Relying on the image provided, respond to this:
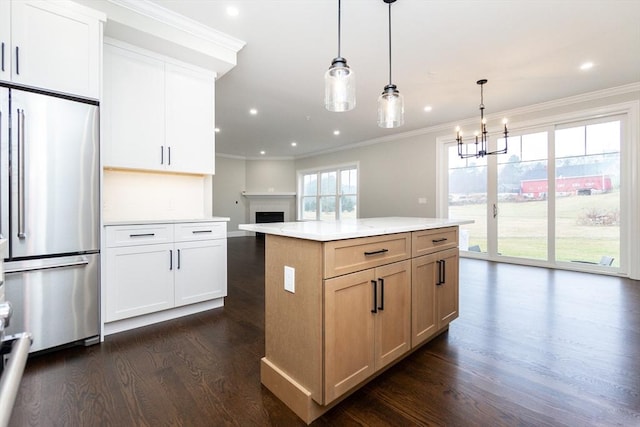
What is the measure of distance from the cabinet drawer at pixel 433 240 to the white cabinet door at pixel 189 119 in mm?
2337

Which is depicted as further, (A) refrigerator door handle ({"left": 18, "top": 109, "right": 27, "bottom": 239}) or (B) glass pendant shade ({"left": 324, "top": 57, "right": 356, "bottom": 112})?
(A) refrigerator door handle ({"left": 18, "top": 109, "right": 27, "bottom": 239})

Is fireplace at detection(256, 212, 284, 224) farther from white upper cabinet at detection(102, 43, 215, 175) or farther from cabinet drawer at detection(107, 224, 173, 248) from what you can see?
cabinet drawer at detection(107, 224, 173, 248)

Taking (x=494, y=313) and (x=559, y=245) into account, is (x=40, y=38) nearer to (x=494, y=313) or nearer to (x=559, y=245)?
(x=494, y=313)

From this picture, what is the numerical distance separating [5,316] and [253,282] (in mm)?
3424

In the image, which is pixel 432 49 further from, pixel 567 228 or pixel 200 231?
pixel 567 228

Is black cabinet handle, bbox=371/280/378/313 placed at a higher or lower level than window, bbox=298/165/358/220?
lower

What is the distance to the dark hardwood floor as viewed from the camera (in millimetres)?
1456

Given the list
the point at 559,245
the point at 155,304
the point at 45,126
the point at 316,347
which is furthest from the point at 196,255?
the point at 559,245

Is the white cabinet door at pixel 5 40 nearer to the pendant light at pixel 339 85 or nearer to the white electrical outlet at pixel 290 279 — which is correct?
the pendant light at pixel 339 85

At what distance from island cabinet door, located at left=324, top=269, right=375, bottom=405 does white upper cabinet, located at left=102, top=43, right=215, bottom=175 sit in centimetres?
234

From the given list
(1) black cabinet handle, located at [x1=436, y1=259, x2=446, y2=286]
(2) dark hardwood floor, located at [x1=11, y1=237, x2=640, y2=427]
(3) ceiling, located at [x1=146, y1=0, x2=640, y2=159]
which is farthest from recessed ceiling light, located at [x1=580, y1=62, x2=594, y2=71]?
(1) black cabinet handle, located at [x1=436, y1=259, x2=446, y2=286]

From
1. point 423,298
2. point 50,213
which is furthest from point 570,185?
point 50,213

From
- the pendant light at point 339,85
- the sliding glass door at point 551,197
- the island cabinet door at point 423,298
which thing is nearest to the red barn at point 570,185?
the sliding glass door at point 551,197

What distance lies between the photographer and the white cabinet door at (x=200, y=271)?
108 inches
